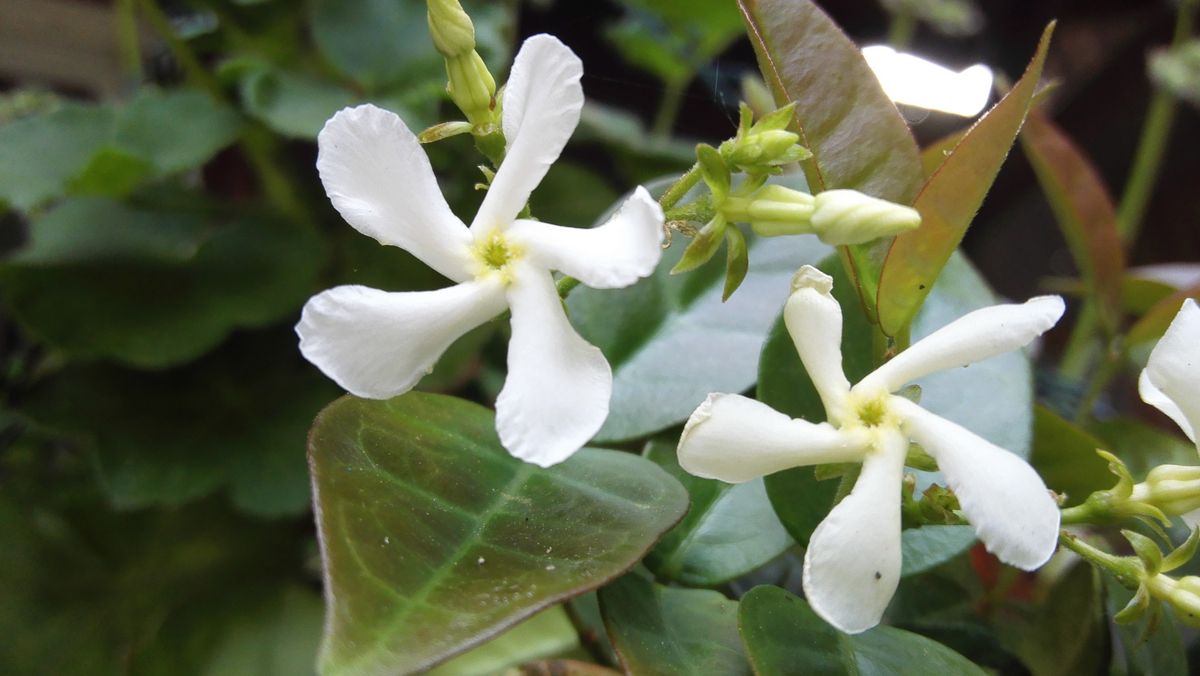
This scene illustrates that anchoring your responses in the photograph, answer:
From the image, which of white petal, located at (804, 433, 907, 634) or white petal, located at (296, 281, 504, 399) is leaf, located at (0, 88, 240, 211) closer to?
white petal, located at (296, 281, 504, 399)

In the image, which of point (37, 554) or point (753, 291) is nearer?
point (753, 291)

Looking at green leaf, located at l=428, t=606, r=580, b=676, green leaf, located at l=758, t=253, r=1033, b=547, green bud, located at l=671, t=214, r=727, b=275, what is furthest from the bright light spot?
green leaf, located at l=428, t=606, r=580, b=676

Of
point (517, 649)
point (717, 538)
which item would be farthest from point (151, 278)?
point (717, 538)

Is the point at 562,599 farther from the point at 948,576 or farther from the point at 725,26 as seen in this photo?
the point at 725,26

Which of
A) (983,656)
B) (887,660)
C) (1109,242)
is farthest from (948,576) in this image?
(1109,242)

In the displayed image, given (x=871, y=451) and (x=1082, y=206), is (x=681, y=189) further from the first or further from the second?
(x=1082, y=206)

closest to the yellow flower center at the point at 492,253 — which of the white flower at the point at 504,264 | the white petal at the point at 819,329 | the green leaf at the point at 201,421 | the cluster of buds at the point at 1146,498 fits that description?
the white flower at the point at 504,264
